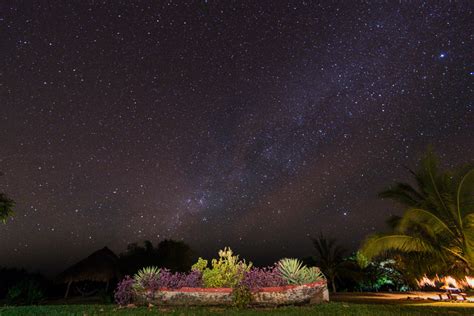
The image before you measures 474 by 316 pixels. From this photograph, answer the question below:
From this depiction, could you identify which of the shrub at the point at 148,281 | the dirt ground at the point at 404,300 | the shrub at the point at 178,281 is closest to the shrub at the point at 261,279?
the shrub at the point at 178,281

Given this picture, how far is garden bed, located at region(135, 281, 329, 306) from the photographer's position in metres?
10.2

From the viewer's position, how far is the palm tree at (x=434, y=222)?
14.4 metres

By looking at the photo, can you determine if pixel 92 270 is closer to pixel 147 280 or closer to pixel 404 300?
pixel 147 280

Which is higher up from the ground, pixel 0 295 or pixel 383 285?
pixel 0 295

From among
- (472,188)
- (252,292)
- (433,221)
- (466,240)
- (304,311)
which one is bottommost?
(304,311)

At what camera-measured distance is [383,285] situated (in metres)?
33.7

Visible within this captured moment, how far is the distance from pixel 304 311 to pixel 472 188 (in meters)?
10.1

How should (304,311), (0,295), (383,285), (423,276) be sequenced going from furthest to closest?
1. (383,285)
2. (0,295)
3. (423,276)
4. (304,311)

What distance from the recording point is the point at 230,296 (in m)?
10.5

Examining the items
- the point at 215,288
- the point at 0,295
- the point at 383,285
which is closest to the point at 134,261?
the point at 0,295

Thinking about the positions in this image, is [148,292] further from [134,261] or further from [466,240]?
[134,261]

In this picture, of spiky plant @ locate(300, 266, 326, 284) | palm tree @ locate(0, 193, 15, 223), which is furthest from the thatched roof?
spiky plant @ locate(300, 266, 326, 284)

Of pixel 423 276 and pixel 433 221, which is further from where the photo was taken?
pixel 423 276

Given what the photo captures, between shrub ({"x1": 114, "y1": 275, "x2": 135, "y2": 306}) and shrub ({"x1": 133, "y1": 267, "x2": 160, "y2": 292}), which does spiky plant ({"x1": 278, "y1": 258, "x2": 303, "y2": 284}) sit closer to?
shrub ({"x1": 133, "y1": 267, "x2": 160, "y2": 292})
